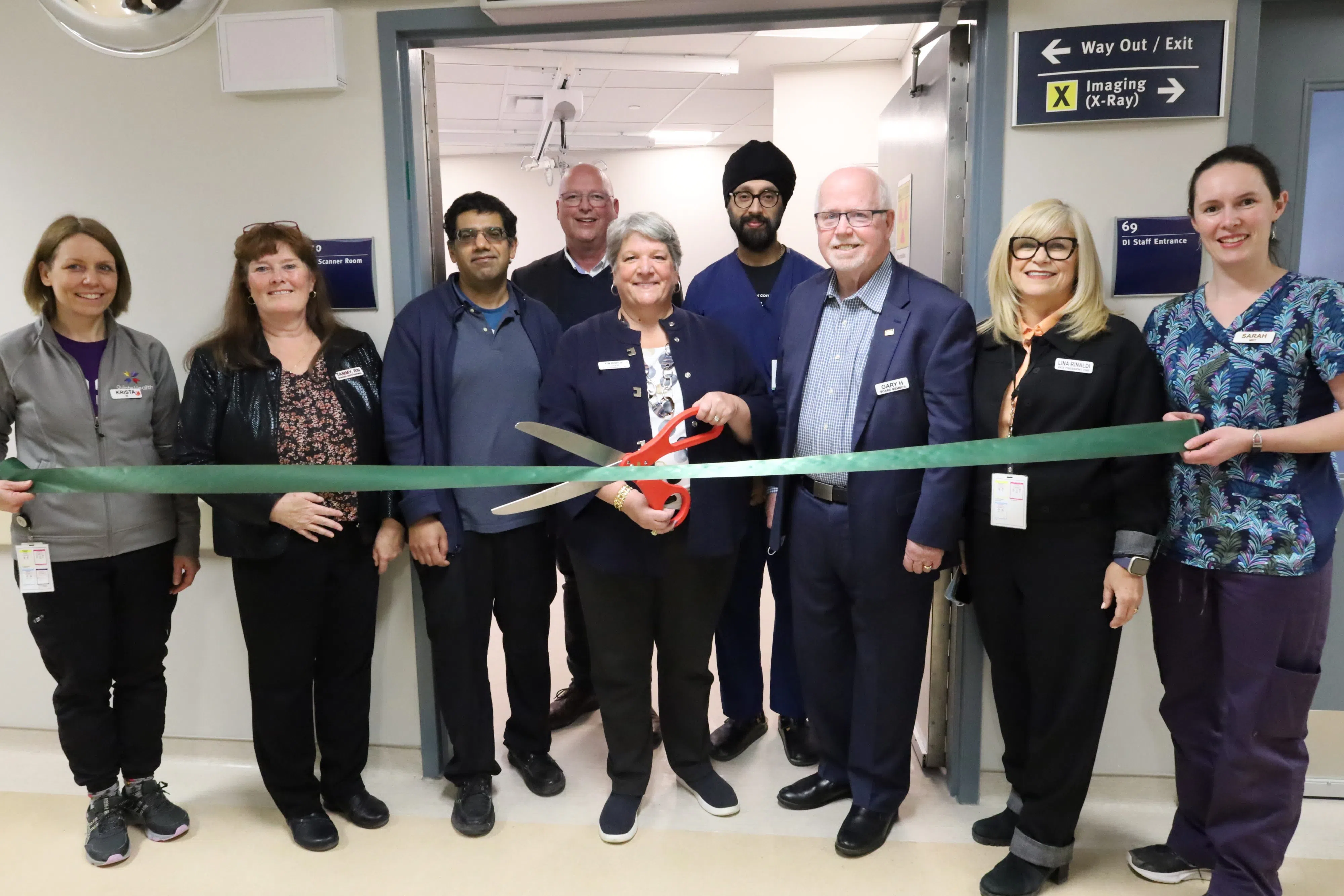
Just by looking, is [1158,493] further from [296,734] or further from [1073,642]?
[296,734]

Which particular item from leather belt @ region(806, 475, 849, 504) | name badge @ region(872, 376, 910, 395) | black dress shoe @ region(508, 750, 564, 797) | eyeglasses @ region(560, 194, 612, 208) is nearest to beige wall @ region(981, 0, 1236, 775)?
name badge @ region(872, 376, 910, 395)

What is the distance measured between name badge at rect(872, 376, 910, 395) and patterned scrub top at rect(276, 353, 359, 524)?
138cm

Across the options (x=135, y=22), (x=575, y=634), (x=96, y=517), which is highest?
(x=135, y=22)

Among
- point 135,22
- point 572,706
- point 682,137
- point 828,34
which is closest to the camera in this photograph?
point 135,22

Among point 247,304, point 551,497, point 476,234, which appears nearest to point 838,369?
point 551,497

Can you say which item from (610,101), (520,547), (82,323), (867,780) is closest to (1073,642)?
(867,780)

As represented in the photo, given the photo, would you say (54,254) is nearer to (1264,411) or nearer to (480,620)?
(480,620)

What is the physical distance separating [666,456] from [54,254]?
5.46ft

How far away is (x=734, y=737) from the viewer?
2.91 meters

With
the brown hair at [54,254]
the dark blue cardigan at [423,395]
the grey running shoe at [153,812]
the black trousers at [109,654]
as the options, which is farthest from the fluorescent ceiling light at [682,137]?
the grey running shoe at [153,812]

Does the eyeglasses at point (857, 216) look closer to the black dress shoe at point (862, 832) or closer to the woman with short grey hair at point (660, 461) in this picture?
the woman with short grey hair at point (660, 461)

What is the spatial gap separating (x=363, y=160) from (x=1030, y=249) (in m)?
1.88

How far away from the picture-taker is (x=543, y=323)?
255 centimetres

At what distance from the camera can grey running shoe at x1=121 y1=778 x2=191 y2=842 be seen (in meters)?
2.46
